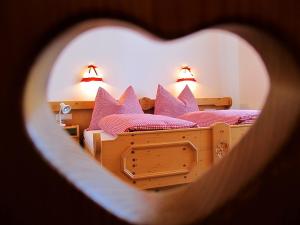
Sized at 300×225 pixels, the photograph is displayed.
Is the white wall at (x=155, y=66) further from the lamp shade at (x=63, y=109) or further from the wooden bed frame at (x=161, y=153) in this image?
the wooden bed frame at (x=161, y=153)

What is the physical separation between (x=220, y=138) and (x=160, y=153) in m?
0.42

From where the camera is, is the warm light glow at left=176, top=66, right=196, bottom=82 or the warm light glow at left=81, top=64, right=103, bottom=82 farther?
the warm light glow at left=176, top=66, right=196, bottom=82

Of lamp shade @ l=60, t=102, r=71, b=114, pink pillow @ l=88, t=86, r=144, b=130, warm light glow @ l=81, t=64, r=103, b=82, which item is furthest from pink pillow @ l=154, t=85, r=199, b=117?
lamp shade @ l=60, t=102, r=71, b=114

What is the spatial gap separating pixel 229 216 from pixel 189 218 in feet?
0.10

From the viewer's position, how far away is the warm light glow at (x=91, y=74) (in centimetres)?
292

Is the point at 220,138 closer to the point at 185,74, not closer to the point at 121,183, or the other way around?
the point at 121,183

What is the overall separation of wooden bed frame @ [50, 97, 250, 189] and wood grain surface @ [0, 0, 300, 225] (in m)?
1.31

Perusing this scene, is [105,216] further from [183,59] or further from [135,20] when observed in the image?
[183,59]

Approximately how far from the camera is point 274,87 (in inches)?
9.7

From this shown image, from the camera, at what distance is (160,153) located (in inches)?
62.8

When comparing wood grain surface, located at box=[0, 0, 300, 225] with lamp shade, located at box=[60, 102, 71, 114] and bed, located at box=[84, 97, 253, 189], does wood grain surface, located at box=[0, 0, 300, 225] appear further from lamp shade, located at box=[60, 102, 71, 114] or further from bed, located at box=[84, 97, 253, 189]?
lamp shade, located at box=[60, 102, 71, 114]

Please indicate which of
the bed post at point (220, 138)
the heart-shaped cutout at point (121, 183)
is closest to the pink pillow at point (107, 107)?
the bed post at point (220, 138)

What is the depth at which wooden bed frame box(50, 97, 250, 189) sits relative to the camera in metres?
1.54

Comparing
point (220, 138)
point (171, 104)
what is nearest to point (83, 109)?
point (171, 104)
